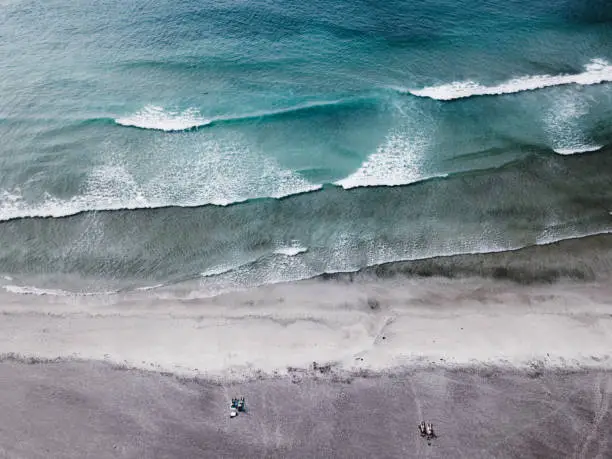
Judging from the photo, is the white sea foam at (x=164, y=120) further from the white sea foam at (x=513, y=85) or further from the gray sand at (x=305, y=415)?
the gray sand at (x=305, y=415)

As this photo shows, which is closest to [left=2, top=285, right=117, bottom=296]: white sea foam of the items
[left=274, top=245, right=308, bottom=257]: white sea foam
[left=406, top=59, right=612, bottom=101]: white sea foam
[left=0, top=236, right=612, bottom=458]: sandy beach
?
[left=0, top=236, right=612, bottom=458]: sandy beach

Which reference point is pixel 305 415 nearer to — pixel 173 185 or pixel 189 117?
pixel 173 185

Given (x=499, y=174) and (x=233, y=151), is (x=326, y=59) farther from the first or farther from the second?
(x=499, y=174)

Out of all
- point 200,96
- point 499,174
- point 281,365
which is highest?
point 200,96

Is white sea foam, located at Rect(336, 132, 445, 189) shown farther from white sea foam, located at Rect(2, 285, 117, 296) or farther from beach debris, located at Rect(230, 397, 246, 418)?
white sea foam, located at Rect(2, 285, 117, 296)

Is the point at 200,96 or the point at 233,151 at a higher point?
the point at 200,96

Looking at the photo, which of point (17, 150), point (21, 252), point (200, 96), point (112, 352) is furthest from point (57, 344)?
point (200, 96)

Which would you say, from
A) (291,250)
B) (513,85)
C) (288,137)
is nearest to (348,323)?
(291,250)

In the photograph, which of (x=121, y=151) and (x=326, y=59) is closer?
(x=121, y=151)
